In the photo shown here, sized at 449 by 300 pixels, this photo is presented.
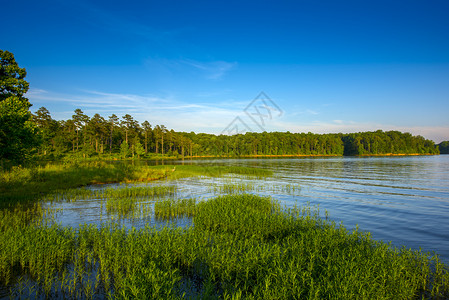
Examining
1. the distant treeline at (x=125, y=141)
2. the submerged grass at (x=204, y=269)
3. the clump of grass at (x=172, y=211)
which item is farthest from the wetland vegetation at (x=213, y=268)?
the distant treeline at (x=125, y=141)

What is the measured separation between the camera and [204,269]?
27.2 ft

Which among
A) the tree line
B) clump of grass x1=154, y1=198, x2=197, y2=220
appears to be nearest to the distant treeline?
the tree line

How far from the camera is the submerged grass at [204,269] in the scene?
6.56 m

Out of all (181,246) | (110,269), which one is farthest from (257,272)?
(110,269)

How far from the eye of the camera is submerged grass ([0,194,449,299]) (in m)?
6.56

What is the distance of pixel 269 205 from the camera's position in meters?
18.3

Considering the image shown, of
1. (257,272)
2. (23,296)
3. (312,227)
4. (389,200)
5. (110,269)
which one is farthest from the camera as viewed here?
(389,200)

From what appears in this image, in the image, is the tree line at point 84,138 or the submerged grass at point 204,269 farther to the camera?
the tree line at point 84,138

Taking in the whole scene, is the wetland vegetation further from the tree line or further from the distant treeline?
the distant treeline

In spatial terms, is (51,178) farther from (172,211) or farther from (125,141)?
(125,141)

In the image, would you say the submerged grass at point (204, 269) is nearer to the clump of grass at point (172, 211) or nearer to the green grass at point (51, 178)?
the clump of grass at point (172, 211)

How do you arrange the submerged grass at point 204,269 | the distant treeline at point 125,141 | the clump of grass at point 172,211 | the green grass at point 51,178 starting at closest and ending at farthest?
the submerged grass at point 204,269, the clump of grass at point 172,211, the green grass at point 51,178, the distant treeline at point 125,141

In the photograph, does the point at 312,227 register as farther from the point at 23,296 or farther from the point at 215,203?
the point at 23,296

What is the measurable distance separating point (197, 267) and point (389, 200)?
73.3 feet
